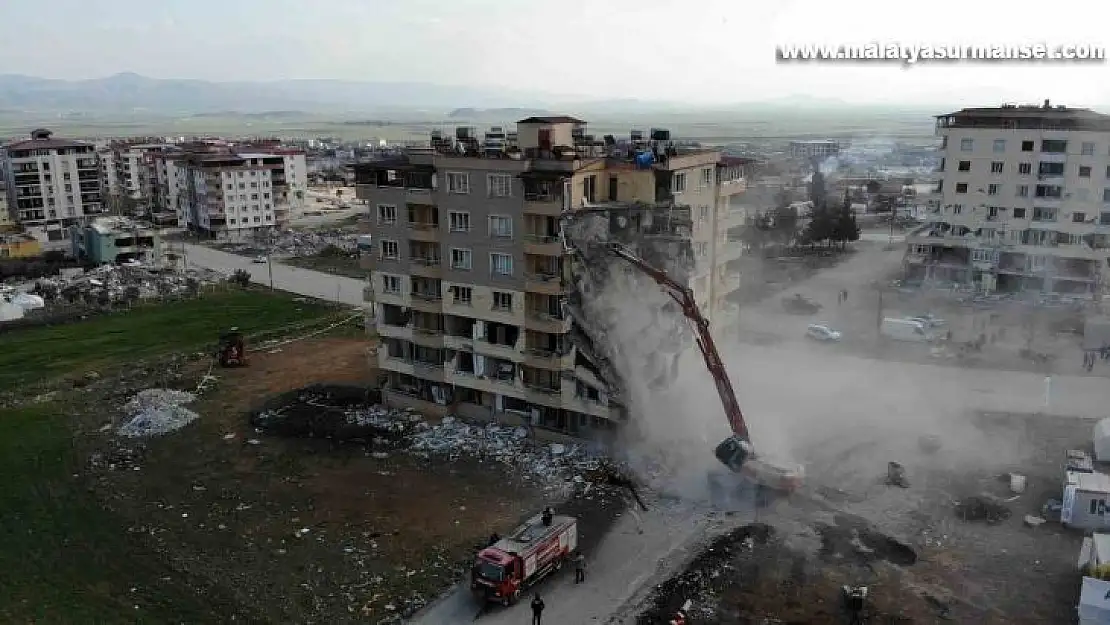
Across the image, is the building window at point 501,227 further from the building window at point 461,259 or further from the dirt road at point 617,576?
the dirt road at point 617,576

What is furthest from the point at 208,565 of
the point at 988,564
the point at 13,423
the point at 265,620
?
the point at 988,564

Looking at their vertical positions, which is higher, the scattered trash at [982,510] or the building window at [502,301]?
the building window at [502,301]

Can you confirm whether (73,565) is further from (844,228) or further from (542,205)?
(844,228)

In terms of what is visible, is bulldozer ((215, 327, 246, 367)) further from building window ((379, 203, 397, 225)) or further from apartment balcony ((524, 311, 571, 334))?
apartment balcony ((524, 311, 571, 334))

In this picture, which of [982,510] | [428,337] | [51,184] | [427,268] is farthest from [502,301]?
[51,184]

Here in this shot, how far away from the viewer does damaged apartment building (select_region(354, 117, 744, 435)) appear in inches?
1166

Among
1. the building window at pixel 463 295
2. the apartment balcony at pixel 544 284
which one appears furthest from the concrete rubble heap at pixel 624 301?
the building window at pixel 463 295

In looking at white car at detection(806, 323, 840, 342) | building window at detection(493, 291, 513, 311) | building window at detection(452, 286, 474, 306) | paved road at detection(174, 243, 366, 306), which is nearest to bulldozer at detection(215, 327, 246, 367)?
paved road at detection(174, 243, 366, 306)

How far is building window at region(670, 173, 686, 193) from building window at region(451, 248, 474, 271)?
773cm

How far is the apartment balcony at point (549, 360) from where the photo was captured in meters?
29.9

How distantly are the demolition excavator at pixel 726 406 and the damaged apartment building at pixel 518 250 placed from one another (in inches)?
61.2

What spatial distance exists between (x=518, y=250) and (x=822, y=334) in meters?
20.5

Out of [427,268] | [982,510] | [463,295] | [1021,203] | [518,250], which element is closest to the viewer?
[982,510]

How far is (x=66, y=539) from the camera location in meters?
24.6
